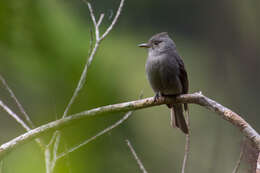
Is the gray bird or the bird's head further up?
the bird's head

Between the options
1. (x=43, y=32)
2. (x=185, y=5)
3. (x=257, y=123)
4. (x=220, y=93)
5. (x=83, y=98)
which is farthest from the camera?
(x=185, y=5)

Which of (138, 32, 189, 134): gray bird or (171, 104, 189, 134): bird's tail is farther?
(171, 104, 189, 134): bird's tail

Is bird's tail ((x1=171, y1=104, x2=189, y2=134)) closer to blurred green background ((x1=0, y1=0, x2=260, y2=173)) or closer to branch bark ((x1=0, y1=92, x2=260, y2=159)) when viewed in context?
blurred green background ((x1=0, y1=0, x2=260, y2=173))

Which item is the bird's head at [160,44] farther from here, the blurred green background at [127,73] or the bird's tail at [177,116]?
the bird's tail at [177,116]

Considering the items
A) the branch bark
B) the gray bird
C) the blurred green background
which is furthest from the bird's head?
the branch bark

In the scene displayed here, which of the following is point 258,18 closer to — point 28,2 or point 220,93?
point 220,93

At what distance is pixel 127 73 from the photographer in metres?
6.03

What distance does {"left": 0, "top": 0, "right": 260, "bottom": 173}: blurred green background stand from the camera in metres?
1.07

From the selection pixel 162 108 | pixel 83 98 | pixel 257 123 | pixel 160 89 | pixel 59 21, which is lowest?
pixel 257 123

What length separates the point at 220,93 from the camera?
10.1 metres

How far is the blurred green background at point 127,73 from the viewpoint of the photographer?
3.51 feet

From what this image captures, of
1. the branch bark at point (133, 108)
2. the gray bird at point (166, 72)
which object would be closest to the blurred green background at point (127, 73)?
the branch bark at point (133, 108)

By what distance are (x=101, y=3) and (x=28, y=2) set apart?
24.8 ft

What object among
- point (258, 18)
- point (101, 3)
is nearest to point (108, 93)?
point (101, 3)
